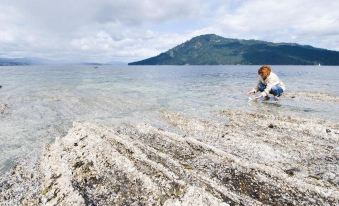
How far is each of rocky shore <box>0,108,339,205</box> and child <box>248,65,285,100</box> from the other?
1138 centimetres

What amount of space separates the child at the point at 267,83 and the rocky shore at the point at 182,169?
11.4 metres

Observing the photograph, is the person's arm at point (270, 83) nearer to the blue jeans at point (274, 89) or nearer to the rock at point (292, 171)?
the blue jeans at point (274, 89)

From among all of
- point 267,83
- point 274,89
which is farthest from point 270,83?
point 274,89

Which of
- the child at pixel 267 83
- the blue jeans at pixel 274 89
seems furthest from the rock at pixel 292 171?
the blue jeans at pixel 274 89

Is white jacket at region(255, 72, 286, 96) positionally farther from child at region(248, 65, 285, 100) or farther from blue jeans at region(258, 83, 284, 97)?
blue jeans at region(258, 83, 284, 97)

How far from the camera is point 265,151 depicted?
14.1 m

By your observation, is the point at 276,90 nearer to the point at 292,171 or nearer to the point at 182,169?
the point at 292,171

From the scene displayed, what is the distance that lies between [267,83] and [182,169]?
2184 centimetres

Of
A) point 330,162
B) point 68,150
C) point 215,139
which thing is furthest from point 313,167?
point 68,150

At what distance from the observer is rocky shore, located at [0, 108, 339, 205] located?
9.23 metres

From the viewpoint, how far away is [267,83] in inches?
1179

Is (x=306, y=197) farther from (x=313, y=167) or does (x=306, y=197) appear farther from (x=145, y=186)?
(x=145, y=186)

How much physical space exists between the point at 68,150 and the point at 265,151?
986cm

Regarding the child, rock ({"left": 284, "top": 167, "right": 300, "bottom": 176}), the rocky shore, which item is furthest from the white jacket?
rock ({"left": 284, "top": 167, "right": 300, "bottom": 176})
